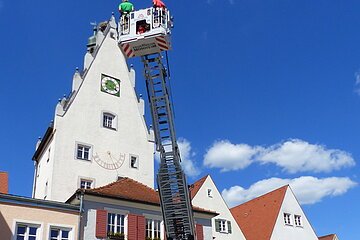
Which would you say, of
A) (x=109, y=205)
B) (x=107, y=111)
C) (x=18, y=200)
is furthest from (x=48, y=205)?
(x=107, y=111)

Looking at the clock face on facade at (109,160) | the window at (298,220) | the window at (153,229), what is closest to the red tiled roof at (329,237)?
the window at (298,220)

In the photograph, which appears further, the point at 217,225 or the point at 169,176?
the point at 217,225

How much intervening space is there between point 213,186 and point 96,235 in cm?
1505

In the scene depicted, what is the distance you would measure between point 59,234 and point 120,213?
12.3 ft

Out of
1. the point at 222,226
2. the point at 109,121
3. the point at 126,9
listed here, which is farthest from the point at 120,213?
the point at 222,226

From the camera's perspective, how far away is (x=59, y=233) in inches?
1011

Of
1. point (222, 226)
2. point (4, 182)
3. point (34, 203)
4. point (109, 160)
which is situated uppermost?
point (109, 160)

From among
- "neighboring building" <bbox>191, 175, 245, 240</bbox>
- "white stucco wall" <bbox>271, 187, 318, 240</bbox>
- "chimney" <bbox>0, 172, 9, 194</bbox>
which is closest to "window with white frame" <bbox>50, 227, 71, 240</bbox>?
"chimney" <bbox>0, 172, 9, 194</bbox>

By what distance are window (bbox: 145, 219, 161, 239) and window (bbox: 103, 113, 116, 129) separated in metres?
10.8

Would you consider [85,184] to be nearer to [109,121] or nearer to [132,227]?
[109,121]

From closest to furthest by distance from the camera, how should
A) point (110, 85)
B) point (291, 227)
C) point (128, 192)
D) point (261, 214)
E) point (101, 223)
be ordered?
1. point (101, 223)
2. point (128, 192)
3. point (110, 85)
4. point (291, 227)
5. point (261, 214)

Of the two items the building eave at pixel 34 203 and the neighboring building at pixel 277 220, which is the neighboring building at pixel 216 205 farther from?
the building eave at pixel 34 203

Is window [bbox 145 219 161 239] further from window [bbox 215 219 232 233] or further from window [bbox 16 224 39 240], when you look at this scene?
window [bbox 215 219 232 233]

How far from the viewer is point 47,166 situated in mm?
35281
